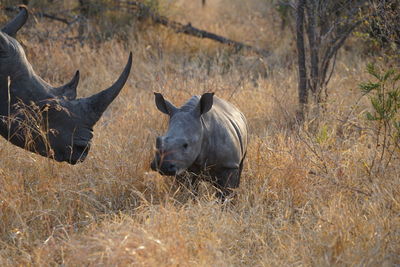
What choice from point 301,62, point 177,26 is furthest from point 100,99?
point 177,26

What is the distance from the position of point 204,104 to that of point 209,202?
26.1 inches

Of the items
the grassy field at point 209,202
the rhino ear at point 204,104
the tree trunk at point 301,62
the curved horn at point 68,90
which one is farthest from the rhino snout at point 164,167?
the tree trunk at point 301,62

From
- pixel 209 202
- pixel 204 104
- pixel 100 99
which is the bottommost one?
pixel 209 202

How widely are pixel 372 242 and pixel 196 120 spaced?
140cm

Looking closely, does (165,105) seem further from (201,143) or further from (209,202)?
(209,202)

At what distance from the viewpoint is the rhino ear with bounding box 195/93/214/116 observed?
4.13m

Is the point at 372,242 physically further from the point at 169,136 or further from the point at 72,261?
the point at 72,261

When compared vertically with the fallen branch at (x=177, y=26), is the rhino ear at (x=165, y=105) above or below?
above

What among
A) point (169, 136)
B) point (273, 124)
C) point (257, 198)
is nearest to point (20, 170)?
point (169, 136)

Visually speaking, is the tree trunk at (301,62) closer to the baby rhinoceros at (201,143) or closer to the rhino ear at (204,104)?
the baby rhinoceros at (201,143)

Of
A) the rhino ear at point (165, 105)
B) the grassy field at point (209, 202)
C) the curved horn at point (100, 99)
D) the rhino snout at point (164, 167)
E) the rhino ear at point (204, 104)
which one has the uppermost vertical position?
the rhino ear at point (204, 104)

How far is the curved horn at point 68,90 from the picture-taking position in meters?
4.61

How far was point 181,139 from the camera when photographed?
13.0 feet

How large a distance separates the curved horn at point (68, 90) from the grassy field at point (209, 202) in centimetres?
60
